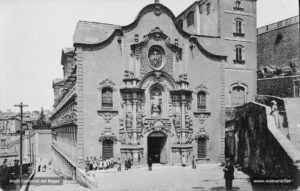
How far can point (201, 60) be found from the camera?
92.8ft

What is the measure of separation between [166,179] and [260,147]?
561 centimetres

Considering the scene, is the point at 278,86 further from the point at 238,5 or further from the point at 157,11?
the point at 157,11

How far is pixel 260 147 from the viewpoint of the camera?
18.7 metres

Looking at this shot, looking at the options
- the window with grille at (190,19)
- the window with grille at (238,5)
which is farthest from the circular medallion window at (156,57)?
the window with grille at (190,19)

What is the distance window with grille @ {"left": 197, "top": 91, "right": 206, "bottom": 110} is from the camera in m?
28.0

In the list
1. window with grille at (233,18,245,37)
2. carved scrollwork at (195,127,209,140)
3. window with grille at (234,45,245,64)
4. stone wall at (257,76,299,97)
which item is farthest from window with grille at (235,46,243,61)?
carved scrollwork at (195,127,209,140)

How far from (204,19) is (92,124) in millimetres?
18073

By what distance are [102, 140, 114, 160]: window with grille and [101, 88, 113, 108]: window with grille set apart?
2642 mm

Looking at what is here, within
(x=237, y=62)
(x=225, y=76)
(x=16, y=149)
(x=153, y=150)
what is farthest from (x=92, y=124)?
(x=16, y=149)

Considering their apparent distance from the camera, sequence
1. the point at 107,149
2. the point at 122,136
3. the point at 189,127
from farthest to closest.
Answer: the point at 189,127 → the point at 122,136 → the point at 107,149

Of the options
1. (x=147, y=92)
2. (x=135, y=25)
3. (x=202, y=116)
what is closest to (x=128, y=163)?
(x=147, y=92)

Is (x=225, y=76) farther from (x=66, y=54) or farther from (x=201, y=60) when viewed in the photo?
(x=66, y=54)

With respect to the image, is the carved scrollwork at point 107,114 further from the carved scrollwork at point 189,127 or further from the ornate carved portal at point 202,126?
the ornate carved portal at point 202,126

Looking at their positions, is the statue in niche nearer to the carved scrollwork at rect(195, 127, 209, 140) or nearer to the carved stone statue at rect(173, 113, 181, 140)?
the carved stone statue at rect(173, 113, 181, 140)
